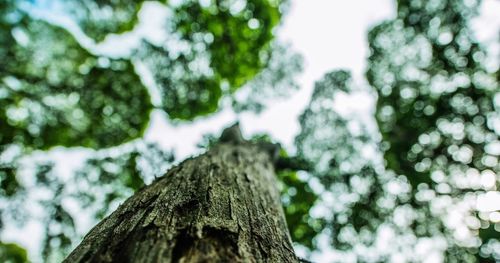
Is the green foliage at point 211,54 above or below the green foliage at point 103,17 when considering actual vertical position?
below

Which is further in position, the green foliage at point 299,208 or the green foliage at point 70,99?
the green foliage at point 70,99

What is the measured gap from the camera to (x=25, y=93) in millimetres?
8805

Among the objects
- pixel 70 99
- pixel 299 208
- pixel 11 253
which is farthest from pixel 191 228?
pixel 11 253

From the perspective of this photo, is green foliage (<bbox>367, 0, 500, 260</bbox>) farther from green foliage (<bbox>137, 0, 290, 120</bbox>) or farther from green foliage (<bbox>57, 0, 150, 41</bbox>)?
green foliage (<bbox>57, 0, 150, 41</bbox>)

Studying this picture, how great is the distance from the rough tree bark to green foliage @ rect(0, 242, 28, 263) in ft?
43.9

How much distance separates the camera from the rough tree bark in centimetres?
143

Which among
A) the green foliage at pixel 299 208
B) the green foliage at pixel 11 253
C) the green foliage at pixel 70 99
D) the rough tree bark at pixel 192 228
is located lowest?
the rough tree bark at pixel 192 228

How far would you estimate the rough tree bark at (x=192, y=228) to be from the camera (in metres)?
1.43

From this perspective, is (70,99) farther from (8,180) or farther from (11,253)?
(11,253)

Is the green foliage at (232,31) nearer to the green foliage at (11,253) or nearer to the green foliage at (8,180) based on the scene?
the green foliage at (8,180)

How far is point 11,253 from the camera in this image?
1261cm

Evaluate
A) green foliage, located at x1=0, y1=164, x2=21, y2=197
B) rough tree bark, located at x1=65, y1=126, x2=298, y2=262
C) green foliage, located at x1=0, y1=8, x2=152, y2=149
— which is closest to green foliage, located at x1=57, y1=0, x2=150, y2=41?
green foliage, located at x1=0, y1=8, x2=152, y2=149

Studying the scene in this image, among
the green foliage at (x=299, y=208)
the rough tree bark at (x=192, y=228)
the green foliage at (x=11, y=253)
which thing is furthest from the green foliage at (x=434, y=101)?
the green foliage at (x=11, y=253)

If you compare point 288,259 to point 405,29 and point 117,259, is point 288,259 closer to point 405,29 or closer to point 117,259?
point 117,259
